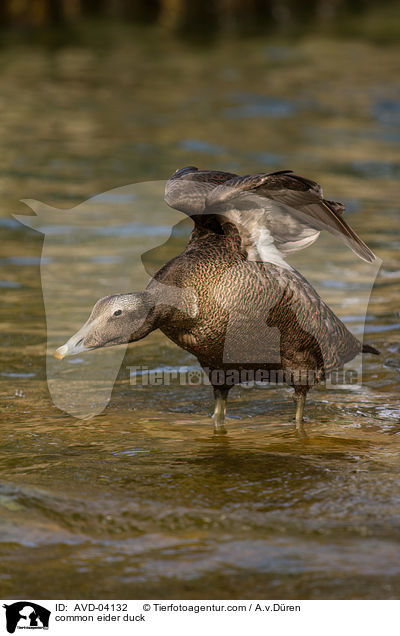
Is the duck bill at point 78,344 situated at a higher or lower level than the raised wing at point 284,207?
lower

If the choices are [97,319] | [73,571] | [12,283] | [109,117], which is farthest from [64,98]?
[73,571]

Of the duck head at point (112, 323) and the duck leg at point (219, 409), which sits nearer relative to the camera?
the duck head at point (112, 323)

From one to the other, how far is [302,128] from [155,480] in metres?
13.6

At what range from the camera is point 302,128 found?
1808cm

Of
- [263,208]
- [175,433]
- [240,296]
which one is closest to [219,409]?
[175,433]

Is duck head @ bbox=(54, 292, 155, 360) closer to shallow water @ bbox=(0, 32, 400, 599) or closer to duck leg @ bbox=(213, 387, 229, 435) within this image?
shallow water @ bbox=(0, 32, 400, 599)

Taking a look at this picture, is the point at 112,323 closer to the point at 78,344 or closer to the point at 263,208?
the point at 78,344

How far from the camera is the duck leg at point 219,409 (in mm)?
6426

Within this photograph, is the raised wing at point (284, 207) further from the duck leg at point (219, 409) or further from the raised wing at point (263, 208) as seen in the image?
the duck leg at point (219, 409)
